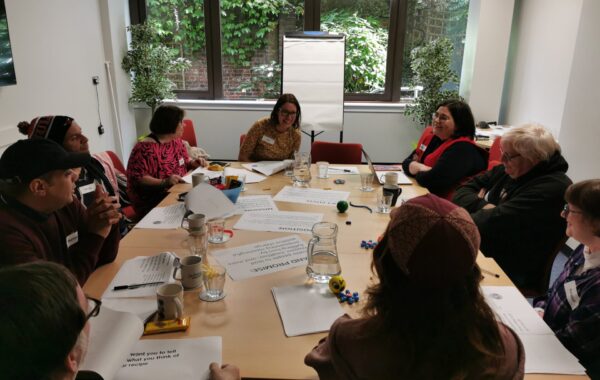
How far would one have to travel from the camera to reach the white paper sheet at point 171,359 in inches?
41.2

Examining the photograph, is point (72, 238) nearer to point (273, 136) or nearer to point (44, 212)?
point (44, 212)

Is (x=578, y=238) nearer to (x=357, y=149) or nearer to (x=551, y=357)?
(x=551, y=357)

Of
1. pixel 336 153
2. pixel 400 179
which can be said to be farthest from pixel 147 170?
pixel 400 179

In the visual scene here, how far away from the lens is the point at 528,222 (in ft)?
6.50

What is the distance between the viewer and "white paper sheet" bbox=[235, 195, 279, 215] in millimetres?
2229

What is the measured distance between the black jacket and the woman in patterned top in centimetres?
185

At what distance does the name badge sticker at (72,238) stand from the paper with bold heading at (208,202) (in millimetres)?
468

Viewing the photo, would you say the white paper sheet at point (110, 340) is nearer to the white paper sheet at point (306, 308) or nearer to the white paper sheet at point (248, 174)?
the white paper sheet at point (306, 308)

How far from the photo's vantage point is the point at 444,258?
824 millimetres

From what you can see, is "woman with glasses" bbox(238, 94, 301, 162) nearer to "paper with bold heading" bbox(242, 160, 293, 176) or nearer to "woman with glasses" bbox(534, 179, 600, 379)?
"paper with bold heading" bbox(242, 160, 293, 176)

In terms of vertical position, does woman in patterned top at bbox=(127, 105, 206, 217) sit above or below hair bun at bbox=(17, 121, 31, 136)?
below

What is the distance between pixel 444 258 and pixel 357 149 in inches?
111

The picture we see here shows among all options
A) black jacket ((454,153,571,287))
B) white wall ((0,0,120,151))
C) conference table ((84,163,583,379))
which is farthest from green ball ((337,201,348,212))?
white wall ((0,0,120,151))

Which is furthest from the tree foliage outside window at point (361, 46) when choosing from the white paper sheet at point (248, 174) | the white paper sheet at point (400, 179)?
the white paper sheet at point (248, 174)
